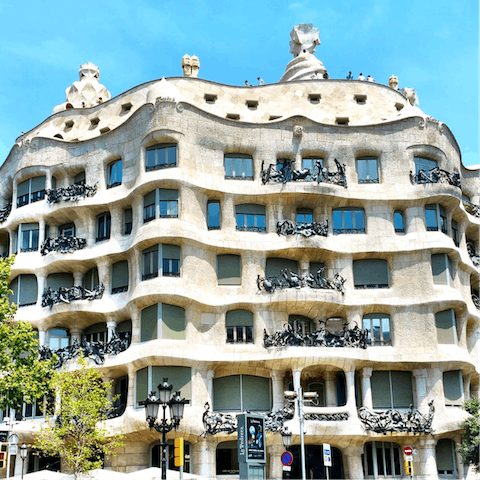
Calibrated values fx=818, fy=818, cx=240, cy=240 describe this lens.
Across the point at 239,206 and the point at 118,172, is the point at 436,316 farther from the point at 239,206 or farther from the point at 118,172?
the point at 118,172

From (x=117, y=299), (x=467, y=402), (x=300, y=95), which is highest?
(x=300, y=95)

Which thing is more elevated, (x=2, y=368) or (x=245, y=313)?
(x=245, y=313)

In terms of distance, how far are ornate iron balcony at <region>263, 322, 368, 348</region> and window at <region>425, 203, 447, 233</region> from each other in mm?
7433

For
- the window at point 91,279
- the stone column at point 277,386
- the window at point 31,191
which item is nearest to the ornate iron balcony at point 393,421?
the stone column at point 277,386

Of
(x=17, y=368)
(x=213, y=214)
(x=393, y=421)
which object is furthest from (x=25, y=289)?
(x=393, y=421)

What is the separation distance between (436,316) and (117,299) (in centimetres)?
1692

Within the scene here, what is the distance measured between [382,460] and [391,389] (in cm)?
372

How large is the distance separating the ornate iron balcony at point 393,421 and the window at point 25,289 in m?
19.2

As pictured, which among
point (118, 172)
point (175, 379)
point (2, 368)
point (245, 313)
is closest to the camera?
point (2, 368)

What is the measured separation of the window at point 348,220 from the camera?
1781 inches

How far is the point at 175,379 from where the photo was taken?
40.3 m

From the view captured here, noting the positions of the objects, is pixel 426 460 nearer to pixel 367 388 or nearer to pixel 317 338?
pixel 367 388

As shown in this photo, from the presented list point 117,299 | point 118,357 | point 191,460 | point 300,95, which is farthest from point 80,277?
point 300,95

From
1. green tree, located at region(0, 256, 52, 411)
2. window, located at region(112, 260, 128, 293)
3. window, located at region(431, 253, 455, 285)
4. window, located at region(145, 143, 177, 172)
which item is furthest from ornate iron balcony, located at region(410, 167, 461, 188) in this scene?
green tree, located at region(0, 256, 52, 411)
